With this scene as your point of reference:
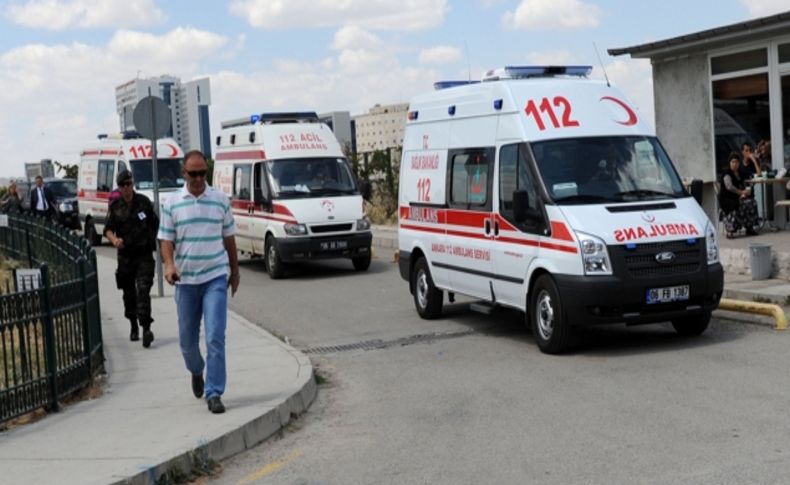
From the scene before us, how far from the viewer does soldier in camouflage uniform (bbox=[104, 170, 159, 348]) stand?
1220cm

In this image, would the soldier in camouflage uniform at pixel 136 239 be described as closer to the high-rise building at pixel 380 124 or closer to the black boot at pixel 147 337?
the black boot at pixel 147 337

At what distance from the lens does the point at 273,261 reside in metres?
19.9

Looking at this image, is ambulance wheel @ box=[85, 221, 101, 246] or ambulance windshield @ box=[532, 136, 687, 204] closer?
ambulance windshield @ box=[532, 136, 687, 204]

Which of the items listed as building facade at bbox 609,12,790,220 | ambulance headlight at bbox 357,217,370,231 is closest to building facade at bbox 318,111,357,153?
ambulance headlight at bbox 357,217,370,231

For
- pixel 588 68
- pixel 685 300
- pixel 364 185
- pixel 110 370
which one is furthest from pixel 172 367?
pixel 364 185

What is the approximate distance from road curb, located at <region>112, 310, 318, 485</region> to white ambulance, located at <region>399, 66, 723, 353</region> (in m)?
2.70

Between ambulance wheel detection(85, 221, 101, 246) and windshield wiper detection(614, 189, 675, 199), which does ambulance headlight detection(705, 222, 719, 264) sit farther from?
ambulance wheel detection(85, 221, 101, 246)

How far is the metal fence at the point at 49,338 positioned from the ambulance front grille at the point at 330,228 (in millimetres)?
8436

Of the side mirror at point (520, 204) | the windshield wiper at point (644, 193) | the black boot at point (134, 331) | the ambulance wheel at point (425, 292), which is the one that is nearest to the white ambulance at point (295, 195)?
the ambulance wheel at point (425, 292)

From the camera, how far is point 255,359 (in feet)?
36.1

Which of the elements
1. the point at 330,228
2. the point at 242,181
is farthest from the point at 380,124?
the point at 330,228

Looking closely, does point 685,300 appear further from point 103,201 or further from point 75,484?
point 103,201

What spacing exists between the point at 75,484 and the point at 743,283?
10.0 meters

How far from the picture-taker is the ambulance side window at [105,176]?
2800 centimetres
